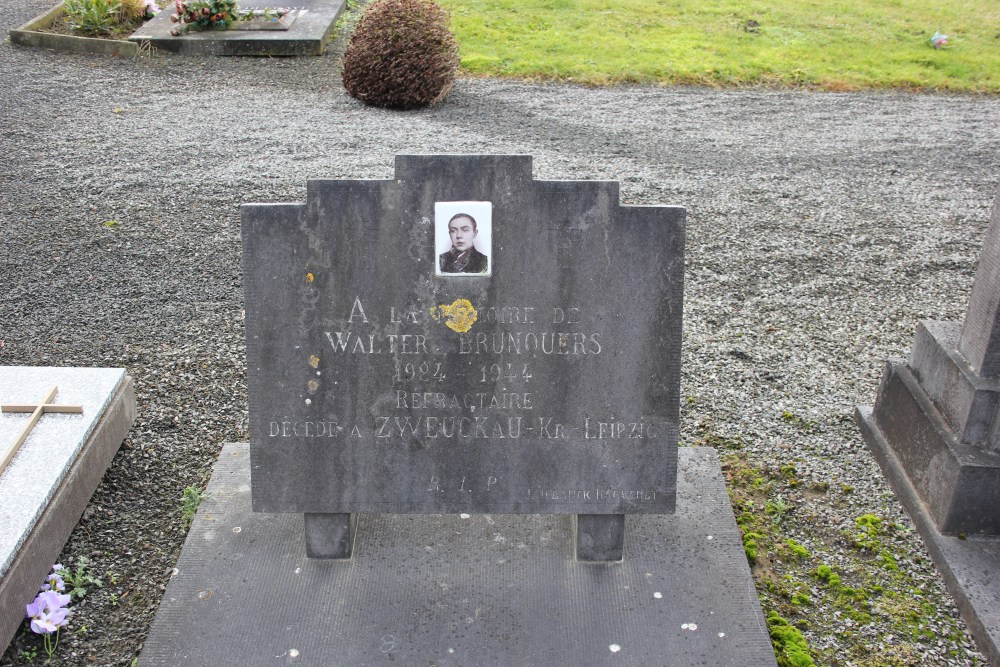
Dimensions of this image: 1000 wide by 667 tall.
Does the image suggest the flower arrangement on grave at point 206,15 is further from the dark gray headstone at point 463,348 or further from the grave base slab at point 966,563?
the grave base slab at point 966,563

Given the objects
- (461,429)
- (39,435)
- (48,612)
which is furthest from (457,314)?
(39,435)

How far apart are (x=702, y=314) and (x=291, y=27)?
30.8 feet

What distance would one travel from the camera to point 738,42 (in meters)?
14.4

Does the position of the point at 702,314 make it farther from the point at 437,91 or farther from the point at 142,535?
the point at 437,91

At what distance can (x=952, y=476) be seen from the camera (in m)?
4.12

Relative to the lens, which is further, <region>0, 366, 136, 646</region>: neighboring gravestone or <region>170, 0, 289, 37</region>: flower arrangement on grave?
<region>170, 0, 289, 37</region>: flower arrangement on grave

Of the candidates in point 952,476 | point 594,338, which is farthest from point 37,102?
point 952,476

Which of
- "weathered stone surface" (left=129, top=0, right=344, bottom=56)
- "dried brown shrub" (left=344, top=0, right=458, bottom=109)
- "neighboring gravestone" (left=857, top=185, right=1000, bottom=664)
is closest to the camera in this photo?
"neighboring gravestone" (left=857, top=185, right=1000, bottom=664)

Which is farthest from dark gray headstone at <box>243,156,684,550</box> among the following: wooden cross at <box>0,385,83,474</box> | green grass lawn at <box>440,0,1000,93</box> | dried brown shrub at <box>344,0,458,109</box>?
green grass lawn at <box>440,0,1000,93</box>

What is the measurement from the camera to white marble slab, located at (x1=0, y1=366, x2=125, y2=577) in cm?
378

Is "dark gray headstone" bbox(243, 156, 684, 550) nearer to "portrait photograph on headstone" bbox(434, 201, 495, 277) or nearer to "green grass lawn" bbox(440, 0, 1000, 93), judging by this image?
"portrait photograph on headstone" bbox(434, 201, 495, 277)

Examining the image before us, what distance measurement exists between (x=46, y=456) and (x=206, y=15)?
10428 millimetres

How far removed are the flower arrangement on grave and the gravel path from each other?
79 centimetres

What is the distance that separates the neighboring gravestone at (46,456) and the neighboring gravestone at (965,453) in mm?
3721
